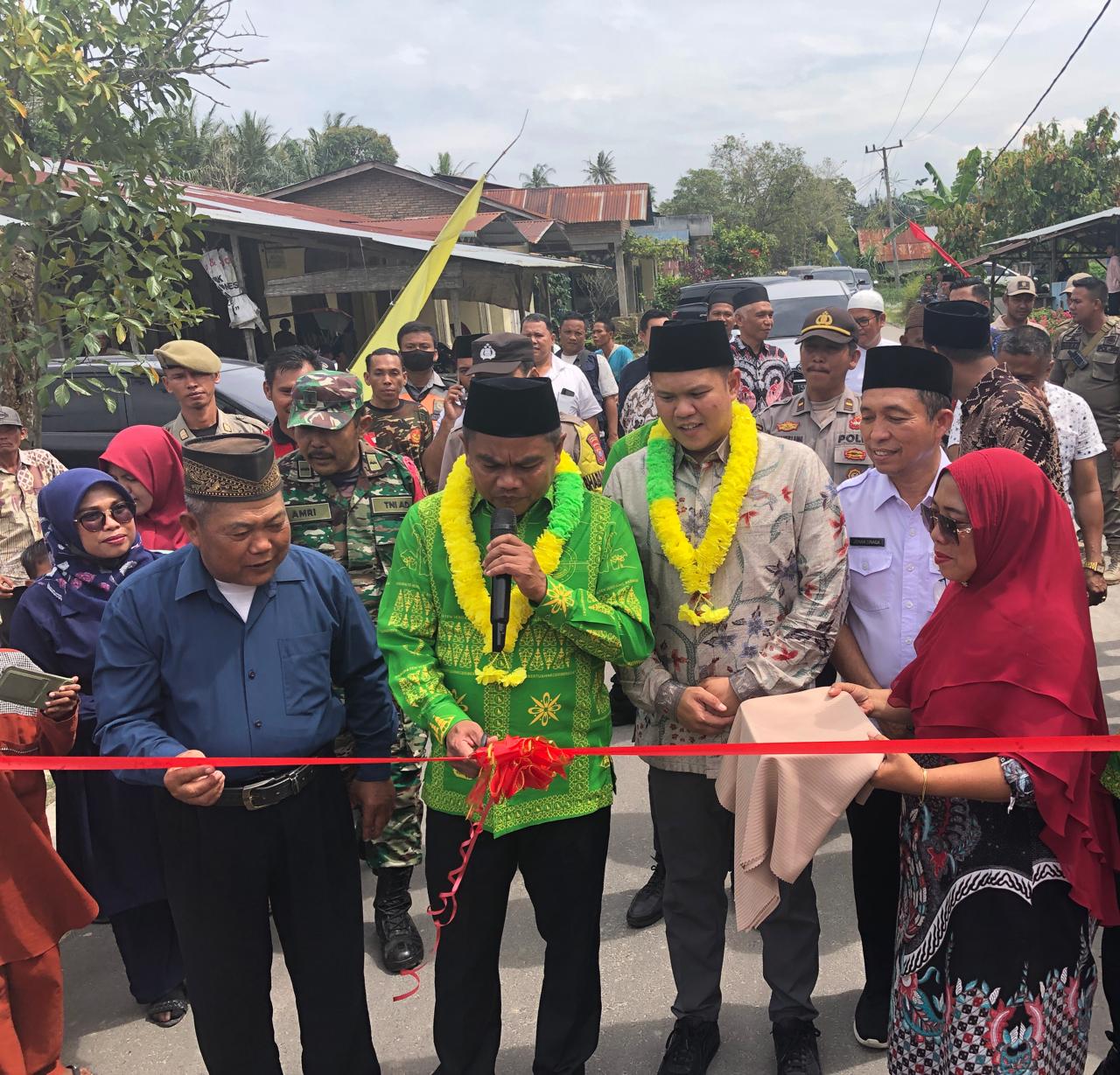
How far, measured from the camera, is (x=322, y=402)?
3721 millimetres

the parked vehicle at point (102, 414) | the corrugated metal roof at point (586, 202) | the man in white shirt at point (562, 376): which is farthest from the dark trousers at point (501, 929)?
the corrugated metal roof at point (586, 202)

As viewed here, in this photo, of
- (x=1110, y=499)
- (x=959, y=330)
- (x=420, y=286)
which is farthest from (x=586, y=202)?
(x=959, y=330)

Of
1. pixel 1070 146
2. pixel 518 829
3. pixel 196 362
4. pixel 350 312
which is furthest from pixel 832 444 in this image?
pixel 1070 146

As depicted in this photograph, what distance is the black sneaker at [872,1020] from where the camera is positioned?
2982 mm

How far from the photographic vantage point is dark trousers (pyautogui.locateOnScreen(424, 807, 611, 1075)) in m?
2.61

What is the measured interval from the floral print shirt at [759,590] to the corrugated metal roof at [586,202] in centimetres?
3027

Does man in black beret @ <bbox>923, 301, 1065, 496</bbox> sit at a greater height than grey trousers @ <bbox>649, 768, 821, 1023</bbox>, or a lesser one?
greater

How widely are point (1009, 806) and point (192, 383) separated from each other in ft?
13.9

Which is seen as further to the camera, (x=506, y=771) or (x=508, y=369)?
(x=508, y=369)

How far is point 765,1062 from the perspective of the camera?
9.73 feet

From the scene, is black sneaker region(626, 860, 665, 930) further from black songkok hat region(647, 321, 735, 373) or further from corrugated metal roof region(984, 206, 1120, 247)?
corrugated metal roof region(984, 206, 1120, 247)

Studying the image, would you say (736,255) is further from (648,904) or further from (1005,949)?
(1005,949)

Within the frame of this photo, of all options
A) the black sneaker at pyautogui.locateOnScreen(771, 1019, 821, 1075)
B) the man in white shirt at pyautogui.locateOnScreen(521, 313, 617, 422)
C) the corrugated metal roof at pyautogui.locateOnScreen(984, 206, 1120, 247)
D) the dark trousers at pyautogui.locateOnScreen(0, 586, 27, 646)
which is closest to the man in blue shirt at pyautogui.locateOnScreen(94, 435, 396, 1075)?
the black sneaker at pyautogui.locateOnScreen(771, 1019, 821, 1075)

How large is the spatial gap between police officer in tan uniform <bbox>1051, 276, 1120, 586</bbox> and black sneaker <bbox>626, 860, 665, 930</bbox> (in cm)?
400
